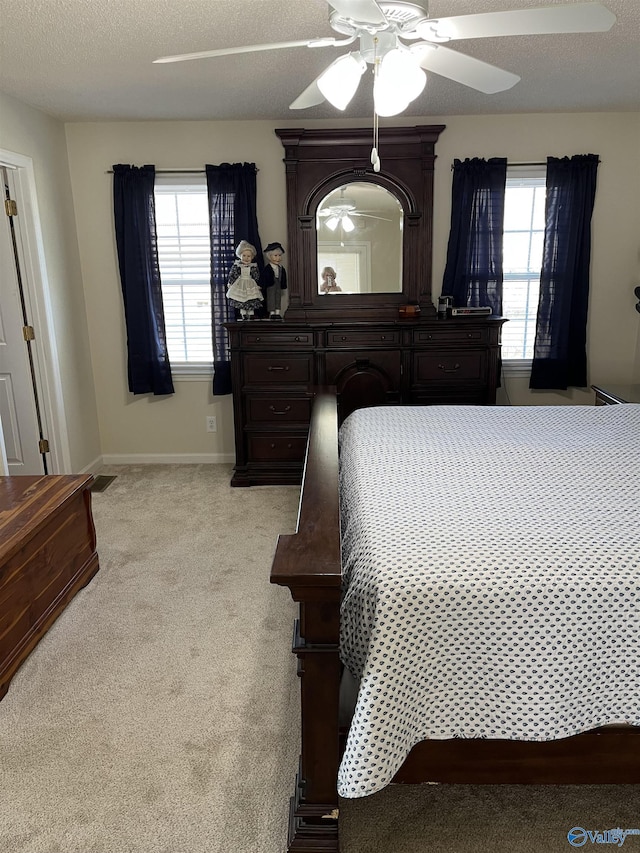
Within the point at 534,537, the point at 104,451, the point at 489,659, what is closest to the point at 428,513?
the point at 534,537

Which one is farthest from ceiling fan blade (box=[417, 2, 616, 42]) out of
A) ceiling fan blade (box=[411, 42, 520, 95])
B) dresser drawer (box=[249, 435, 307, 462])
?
dresser drawer (box=[249, 435, 307, 462])

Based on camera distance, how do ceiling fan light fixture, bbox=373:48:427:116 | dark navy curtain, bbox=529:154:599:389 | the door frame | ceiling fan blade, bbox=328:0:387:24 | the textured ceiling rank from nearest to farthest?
ceiling fan blade, bbox=328:0:387:24 < ceiling fan light fixture, bbox=373:48:427:116 < the textured ceiling < the door frame < dark navy curtain, bbox=529:154:599:389

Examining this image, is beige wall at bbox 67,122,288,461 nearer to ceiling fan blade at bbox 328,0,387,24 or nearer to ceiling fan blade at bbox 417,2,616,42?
ceiling fan blade at bbox 417,2,616,42

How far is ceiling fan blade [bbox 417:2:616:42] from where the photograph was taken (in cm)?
156

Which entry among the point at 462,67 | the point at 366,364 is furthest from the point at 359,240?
the point at 462,67

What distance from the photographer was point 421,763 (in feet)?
4.84

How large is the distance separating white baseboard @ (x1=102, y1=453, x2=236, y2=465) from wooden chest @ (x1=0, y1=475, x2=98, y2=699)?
176cm

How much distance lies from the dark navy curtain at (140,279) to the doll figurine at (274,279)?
814mm

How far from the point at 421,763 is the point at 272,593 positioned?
1.40 meters

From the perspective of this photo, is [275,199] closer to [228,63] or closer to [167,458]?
[228,63]

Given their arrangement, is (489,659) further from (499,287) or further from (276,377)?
(499,287)

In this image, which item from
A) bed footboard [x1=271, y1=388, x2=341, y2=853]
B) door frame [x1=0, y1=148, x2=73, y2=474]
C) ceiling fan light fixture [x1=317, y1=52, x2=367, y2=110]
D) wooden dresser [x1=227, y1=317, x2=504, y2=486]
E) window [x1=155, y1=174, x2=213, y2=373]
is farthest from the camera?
window [x1=155, y1=174, x2=213, y2=373]

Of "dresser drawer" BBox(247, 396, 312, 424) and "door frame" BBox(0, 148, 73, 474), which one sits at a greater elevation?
"door frame" BBox(0, 148, 73, 474)

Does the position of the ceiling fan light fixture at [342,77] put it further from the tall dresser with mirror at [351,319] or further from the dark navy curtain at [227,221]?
the dark navy curtain at [227,221]
